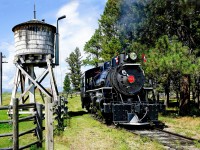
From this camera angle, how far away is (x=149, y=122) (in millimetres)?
14742

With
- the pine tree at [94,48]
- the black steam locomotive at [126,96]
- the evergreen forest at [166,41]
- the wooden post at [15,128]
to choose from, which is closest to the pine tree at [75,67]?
the pine tree at [94,48]

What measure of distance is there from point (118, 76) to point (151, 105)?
2.15 meters

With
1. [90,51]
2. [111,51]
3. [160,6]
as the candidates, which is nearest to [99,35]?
[90,51]

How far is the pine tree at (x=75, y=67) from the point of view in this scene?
74562 mm

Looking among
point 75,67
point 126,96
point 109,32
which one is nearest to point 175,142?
point 126,96

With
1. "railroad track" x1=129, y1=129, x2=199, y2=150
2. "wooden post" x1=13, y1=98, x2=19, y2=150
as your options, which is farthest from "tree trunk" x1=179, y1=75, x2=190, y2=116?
"wooden post" x1=13, y1=98, x2=19, y2=150

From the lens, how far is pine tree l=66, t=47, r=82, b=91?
245 ft

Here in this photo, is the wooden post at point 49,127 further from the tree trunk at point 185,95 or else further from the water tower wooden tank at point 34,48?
the tree trunk at point 185,95

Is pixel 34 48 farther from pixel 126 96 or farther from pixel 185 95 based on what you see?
pixel 185 95

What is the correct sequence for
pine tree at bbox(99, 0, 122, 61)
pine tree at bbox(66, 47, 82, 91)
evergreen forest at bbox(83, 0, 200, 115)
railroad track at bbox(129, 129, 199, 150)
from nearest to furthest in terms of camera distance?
railroad track at bbox(129, 129, 199, 150)
evergreen forest at bbox(83, 0, 200, 115)
pine tree at bbox(99, 0, 122, 61)
pine tree at bbox(66, 47, 82, 91)

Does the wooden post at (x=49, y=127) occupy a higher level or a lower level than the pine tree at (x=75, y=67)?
lower

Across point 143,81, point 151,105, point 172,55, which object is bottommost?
point 151,105

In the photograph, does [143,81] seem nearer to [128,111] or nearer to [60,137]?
[128,111]

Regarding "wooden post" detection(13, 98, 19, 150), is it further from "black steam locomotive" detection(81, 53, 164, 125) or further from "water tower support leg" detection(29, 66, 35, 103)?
"water tower support leg" detection(29, 66, 35, 103)
